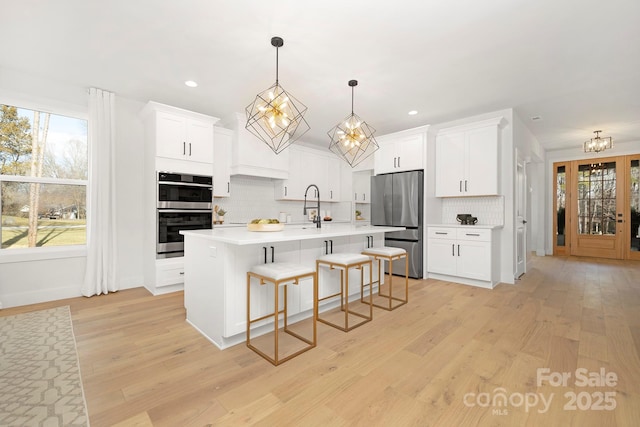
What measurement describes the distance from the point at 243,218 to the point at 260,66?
2.90m

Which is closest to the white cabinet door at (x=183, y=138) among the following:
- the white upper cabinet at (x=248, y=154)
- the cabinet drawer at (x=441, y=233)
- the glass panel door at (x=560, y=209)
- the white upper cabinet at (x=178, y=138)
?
the white upper cabinet at (x=178, y=138)

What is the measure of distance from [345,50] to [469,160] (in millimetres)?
2870


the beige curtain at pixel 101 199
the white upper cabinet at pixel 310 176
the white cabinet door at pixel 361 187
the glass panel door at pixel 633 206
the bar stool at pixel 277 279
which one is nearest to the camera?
the bar stool at pixel 277 279

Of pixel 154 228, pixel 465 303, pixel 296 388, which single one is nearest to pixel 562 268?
pixel 465 303

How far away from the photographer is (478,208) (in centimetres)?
493

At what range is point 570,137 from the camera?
6.15 m

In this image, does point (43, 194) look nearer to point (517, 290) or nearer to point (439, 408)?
point (439, 408)

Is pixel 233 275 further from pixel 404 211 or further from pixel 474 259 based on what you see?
pixel 474 259

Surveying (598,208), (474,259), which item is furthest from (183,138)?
(598,208)

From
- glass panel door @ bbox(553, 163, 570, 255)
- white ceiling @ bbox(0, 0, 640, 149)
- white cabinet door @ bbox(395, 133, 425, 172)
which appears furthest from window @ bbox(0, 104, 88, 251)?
glass panel door @ bbox(553, 163, 570, 255)

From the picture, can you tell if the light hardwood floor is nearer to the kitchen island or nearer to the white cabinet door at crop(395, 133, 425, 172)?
the kitchen island

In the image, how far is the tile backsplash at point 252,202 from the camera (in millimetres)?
5289

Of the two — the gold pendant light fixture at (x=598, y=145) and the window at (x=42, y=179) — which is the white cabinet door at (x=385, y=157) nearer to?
the gold pendant light fixture at (x=598, y=145)

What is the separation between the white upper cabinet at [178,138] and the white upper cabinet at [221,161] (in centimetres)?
38
